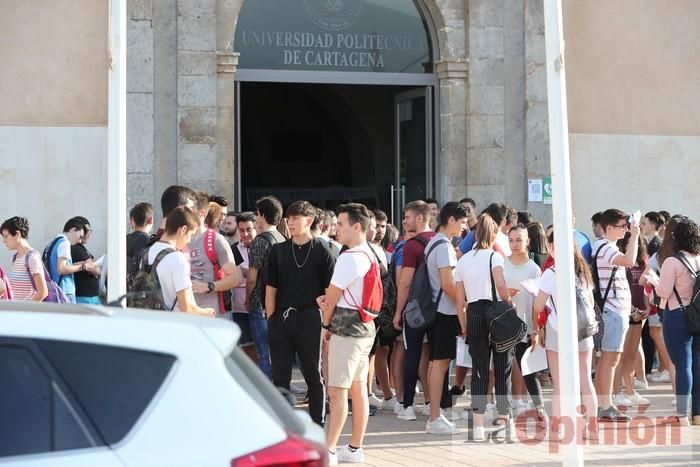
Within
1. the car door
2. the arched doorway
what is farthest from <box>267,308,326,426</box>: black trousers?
the arched doorway

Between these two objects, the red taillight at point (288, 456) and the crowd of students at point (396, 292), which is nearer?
the red taillight at point (288, 456)

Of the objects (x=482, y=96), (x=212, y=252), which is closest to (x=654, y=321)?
(x=482, y=96)

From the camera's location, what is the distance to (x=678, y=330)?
10078 mm

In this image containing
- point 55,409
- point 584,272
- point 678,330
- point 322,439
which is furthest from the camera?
point 678,330

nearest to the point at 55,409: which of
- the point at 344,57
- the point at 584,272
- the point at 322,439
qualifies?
the point at 322,439

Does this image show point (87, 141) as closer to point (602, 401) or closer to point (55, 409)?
point (602, 401)

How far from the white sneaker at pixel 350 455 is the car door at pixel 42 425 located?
5239 millimetres

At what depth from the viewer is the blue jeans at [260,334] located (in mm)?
10547

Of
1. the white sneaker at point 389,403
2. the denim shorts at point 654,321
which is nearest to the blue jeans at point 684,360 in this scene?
the denim shorts at point 654,321

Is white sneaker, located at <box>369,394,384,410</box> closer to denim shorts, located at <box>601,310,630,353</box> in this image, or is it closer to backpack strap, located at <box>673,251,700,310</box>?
denim shorts, located at <box>601,310,630,353</box>

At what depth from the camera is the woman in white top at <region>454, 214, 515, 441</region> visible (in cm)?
921

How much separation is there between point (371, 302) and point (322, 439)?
441 cm

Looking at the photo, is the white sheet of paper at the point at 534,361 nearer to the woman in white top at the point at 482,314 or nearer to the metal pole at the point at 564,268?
the woman in white top at the point at 482,314

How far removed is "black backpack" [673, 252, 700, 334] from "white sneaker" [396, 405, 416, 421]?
252 centimetres
